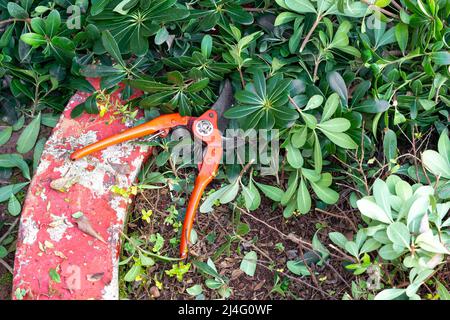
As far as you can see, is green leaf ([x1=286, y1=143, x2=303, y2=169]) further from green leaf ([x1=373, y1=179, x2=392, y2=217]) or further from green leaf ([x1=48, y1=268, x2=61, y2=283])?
green leaf ([x1=48, y1=268, x2=61, y2=283])

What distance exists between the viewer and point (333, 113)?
2236 millimetres

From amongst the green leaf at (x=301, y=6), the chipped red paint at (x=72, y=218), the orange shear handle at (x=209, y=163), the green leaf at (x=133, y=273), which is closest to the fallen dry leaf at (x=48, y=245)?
the chipped red paint at (x=72, y=218)

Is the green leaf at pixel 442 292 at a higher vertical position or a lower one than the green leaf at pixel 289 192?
lower

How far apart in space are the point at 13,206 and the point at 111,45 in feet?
2.08

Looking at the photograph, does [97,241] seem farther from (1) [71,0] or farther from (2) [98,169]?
(1) [71,0]

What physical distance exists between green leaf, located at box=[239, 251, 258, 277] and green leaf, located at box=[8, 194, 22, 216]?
769mm

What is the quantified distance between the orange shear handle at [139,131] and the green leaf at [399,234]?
2.43 feet

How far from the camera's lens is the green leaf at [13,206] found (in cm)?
229

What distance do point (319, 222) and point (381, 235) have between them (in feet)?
0.84

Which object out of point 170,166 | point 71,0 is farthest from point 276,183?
point 71,0

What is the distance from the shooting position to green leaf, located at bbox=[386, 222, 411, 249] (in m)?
2.06

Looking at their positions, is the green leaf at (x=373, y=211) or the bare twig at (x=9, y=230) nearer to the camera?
the green leaf at (x=373, y=211)

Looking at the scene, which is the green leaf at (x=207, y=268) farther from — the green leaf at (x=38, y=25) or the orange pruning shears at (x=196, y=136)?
the green leaf at (x=38, y=25)
